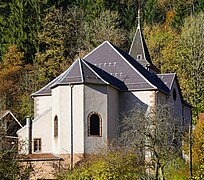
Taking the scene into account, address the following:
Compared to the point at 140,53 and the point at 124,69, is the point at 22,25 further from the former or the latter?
the point at 124,69

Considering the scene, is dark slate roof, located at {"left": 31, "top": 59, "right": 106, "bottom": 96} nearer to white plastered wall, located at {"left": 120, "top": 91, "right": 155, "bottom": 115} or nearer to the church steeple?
white plastered wall, located at {"left": 120, "top": 91, "right": 155, "bottom": 115}

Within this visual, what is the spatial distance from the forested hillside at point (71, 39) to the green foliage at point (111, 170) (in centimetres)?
2232

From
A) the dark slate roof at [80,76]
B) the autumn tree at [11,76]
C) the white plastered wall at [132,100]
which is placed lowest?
the white plastered wall at [132,100]

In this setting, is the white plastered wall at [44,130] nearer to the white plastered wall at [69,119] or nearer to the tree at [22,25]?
the white plastered wall at [69,119]

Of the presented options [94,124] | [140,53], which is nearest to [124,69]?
[94,124]

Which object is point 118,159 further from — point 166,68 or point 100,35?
point 100,35

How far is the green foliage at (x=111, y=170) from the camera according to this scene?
2280cm

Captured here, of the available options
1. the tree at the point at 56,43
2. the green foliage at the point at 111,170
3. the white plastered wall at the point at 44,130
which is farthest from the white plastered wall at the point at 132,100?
the tree at the point at 56,43

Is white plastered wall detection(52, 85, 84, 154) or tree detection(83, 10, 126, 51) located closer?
white plastered wall detection(52, 85, 84, 154)

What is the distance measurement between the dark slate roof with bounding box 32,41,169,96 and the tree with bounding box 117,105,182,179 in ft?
4.95

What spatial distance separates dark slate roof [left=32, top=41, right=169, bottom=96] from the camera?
3114 centimetres

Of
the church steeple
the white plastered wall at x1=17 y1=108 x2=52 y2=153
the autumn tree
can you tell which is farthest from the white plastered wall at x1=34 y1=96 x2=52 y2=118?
the autumn tree

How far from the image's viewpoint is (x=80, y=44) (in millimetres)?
61094

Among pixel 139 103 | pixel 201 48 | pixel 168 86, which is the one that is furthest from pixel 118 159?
pixel 201 48
